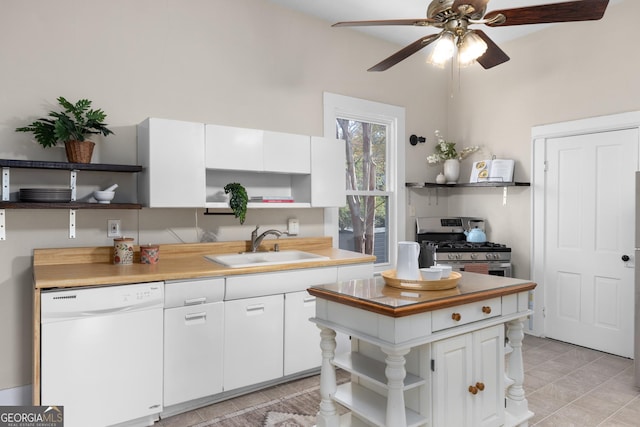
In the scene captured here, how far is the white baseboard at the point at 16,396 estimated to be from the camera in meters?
2.63

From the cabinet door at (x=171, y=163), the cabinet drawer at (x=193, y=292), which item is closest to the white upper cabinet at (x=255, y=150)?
the cabinet door at (x=171, y=163)

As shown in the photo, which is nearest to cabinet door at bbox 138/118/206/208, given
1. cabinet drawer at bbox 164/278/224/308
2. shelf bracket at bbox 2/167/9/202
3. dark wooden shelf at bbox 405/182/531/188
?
cabinet drawer at bbox 164/278/224/308

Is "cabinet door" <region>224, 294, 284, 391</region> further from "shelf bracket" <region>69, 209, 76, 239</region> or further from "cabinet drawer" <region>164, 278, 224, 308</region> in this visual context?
"shelf bracket" <region>69, 209, 76, 239</region>

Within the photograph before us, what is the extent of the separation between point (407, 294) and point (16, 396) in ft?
8.21

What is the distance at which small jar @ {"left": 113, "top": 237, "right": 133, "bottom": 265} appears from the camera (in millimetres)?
2824

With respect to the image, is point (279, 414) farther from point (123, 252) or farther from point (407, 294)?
point (123, 252)

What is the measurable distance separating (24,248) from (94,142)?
80 centimetres

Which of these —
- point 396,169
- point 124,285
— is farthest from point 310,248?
point 124,285

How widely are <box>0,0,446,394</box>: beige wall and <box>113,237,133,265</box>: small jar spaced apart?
20cm

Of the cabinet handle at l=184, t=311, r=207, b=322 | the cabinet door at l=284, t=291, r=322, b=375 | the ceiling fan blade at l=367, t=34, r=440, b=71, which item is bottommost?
the cabinet door at l=284, t=291, r=322, b=375

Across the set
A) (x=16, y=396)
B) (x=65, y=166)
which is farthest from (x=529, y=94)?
(x=16, y=396)

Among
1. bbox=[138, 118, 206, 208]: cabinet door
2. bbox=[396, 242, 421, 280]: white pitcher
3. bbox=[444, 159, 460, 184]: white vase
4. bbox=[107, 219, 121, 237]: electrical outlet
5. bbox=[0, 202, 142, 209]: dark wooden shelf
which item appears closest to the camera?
bbox=[396, 242, 421, 280]: white pitcher

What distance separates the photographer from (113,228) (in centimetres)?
298

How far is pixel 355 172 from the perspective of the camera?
4.38 metres
